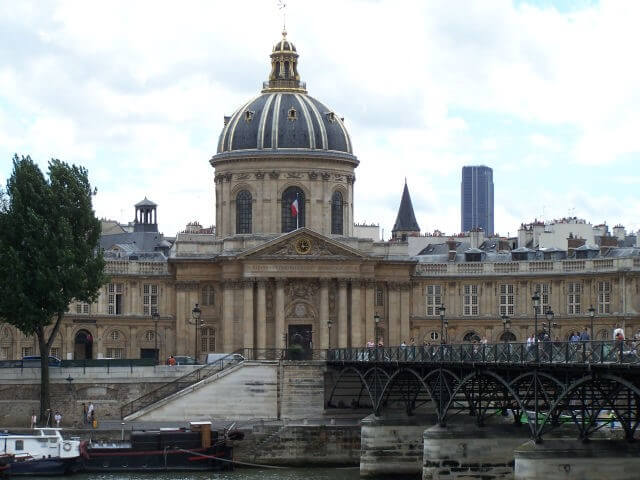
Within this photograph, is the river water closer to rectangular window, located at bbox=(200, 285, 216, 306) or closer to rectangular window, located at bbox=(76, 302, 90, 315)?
rectangular window, located at bbox=(200, 285, 216, 306)

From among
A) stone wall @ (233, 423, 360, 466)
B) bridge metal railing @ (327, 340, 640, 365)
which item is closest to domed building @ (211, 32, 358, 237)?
stone wall @ (233, 423, 360, 466)

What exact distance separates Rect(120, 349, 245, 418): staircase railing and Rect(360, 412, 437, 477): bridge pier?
20280mm

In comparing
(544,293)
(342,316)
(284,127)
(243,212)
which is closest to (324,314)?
(342,316)

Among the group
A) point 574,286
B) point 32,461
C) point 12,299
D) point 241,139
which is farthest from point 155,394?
point 574,286

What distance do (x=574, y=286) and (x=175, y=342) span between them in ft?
92.3

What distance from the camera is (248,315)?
123188 mm

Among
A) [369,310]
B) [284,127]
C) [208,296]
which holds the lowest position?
[369,310]

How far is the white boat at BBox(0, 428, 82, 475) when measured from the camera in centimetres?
8719

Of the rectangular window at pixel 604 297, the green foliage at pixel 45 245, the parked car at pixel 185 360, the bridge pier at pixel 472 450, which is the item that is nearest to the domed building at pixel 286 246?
the parked car at pixel 185 360

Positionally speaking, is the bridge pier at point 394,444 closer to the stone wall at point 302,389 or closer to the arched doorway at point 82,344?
the stone wall at point 302,389

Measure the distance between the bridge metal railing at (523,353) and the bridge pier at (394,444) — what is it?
3180 mm

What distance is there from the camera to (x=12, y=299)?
330 ft

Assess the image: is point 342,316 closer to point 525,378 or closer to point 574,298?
point 574,298

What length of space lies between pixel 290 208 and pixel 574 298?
20.9 meters
